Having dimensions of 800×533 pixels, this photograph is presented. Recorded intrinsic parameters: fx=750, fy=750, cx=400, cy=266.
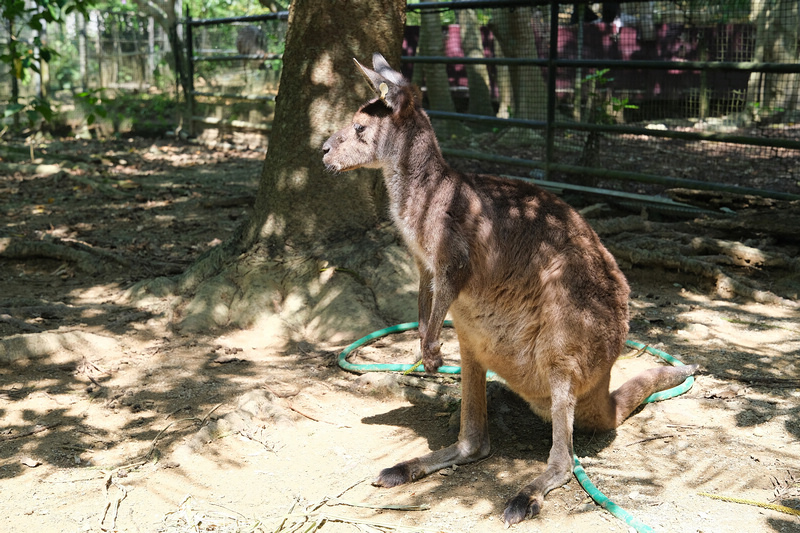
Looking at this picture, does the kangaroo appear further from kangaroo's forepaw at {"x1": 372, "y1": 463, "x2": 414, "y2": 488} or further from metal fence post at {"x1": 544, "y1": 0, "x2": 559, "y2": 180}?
metal fence post at {"x1": 544, "y1": 0, "x2": 559, "y2": 180}

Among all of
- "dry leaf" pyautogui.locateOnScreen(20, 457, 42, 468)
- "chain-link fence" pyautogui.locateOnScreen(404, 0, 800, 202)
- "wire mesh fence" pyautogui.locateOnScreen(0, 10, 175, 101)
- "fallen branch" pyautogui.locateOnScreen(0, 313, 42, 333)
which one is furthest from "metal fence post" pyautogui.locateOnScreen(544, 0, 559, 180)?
"wire mesh fence" pyautogui.locateOnScreen(0, 10, 175, 101)

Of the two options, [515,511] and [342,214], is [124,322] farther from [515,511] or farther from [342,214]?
[515,511]

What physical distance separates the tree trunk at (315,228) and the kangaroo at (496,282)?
1584 millimetres

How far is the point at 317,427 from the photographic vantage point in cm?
384

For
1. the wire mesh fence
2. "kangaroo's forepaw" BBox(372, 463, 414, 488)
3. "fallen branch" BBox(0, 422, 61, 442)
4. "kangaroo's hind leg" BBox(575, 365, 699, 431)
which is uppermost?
the wire mesh fence

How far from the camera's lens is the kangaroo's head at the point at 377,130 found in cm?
348

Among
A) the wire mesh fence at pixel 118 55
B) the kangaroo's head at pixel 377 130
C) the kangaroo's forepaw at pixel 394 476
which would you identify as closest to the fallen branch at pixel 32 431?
the kangaroo's forepaw at pixel 394 476

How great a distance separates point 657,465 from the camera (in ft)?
11.0

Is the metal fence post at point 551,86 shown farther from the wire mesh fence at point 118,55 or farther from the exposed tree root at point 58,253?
the wire mesh fence at point 118,55

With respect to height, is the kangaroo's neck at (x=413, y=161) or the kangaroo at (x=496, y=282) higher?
the kangaroo's neck at (x=413, y=161)

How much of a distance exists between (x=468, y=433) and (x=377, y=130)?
4.88 ft

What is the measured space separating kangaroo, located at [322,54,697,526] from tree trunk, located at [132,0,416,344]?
5.20 feet

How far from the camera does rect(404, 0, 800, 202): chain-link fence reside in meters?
7.98

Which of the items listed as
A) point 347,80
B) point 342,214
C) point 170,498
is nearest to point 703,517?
point 170,498
